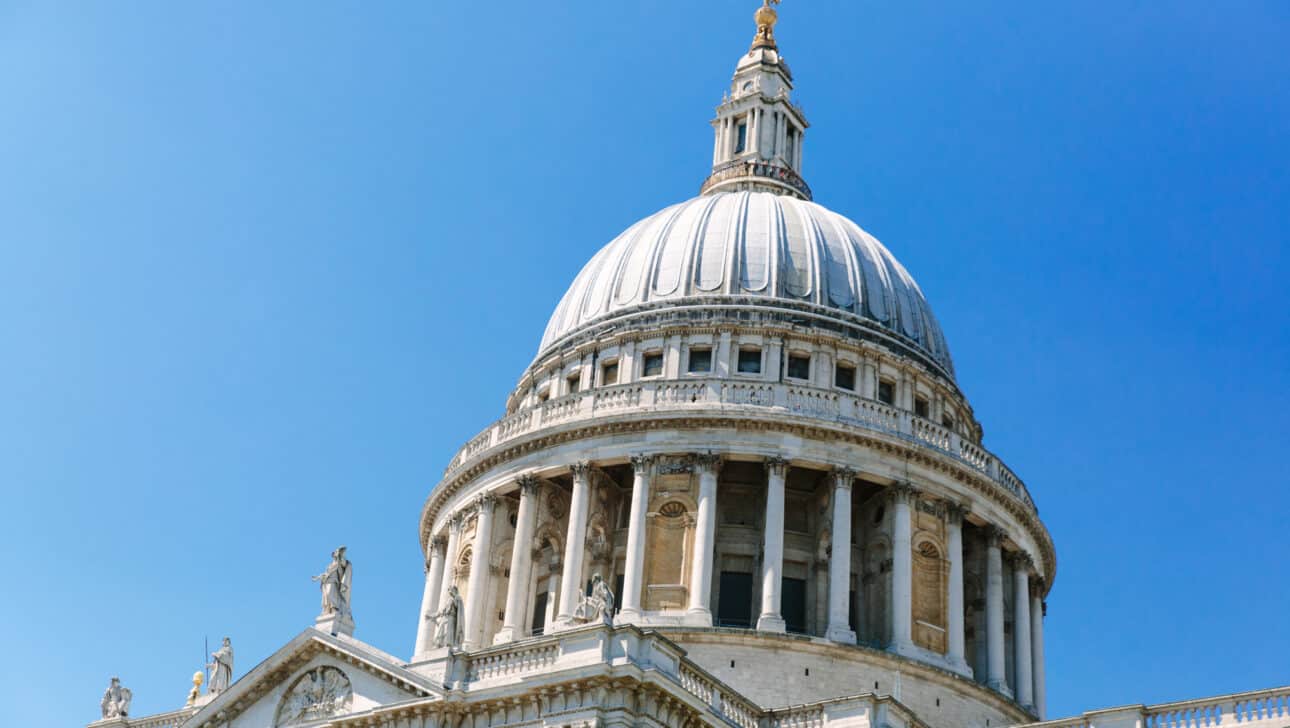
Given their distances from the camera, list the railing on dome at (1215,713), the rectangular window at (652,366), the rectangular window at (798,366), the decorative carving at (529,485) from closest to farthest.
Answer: the railing on dome at (1215,713), the decorative carving at (529,485), the rectangular window at (798,366), the rectangular window at (652,366)

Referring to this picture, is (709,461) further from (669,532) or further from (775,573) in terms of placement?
(775,573)

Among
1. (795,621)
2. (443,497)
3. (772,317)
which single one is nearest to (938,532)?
(795,621)

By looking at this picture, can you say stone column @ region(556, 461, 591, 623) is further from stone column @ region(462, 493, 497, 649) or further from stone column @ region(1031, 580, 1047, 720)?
stone column @ region(1031, 580, 1047, 720)

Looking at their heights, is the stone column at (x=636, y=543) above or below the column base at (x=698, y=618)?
above

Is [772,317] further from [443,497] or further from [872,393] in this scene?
[443,497]

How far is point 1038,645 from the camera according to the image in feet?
197

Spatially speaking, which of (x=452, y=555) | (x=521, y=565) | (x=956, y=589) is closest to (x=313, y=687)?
(x=521, y=565)

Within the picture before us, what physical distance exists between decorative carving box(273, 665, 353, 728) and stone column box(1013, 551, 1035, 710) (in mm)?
23916

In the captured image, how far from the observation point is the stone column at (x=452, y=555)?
6062cm

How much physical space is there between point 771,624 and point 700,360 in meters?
11.4

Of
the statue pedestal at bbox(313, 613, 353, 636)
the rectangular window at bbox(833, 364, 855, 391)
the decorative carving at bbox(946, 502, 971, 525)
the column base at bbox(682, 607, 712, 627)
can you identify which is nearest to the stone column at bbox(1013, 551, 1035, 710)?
the decorative carving at bbox(946, 502, 971, 525)

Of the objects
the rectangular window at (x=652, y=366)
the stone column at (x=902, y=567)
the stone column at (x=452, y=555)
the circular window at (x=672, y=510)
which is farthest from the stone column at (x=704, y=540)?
the stone column at (x=452, y=555)

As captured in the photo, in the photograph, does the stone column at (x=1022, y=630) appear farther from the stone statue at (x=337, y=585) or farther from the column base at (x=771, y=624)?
the stone statue at (x=337, y=585)

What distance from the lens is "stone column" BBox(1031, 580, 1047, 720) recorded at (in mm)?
58781
